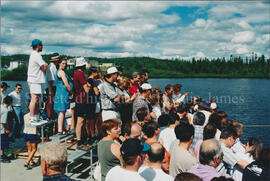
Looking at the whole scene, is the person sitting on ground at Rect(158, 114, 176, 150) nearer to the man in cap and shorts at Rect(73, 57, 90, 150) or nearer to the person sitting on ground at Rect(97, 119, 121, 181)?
the person sitting on ground at Rect(97, 119, 121, 181)

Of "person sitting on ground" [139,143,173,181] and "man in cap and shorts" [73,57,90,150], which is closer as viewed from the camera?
"person sitting on ground" [139,143,173,181]

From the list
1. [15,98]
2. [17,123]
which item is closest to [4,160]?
[17,123]

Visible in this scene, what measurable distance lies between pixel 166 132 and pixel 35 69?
3.27m

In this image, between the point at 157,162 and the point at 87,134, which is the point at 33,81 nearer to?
the point at 87,134

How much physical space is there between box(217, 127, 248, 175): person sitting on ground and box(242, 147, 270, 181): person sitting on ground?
0.21m

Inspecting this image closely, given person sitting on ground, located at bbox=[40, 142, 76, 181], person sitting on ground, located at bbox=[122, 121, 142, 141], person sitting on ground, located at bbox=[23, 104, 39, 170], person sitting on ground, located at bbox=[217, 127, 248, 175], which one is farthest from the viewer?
person sitting on ground, located at bbox=[23, 104, 39, 170]

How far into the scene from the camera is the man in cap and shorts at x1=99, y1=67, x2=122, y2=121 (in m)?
5.28

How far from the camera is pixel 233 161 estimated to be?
3748mm

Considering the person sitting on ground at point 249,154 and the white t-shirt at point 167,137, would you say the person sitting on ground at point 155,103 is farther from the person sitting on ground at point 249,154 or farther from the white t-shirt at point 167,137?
the person sitting on ground at point 249,154

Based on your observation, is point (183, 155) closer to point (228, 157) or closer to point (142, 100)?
point (228, 157)

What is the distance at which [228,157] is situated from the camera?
3.76m

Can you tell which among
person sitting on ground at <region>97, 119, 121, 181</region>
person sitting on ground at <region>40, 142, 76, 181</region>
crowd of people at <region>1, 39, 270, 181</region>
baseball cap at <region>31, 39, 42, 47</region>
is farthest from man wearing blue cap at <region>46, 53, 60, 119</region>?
person sitting on ground at <region>40, 142, 76, 181</region>

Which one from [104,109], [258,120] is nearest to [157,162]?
[104,109]

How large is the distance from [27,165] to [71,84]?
2338mm
